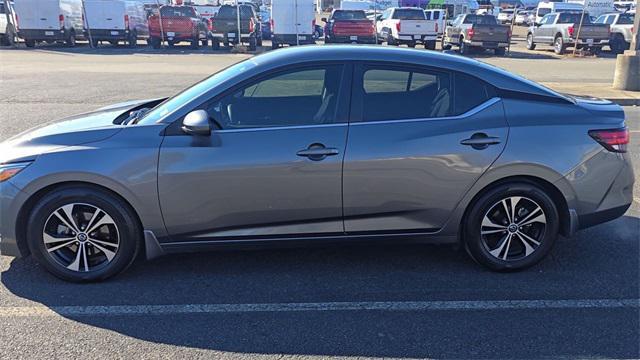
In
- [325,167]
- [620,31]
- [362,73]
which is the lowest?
[620,31]

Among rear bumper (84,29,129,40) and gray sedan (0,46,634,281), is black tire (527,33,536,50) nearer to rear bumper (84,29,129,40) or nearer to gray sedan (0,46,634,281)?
rear bumper (84,29,129,40)

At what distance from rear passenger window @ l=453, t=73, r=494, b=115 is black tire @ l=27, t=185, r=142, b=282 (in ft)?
7.89

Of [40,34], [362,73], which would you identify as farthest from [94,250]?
[40,34]

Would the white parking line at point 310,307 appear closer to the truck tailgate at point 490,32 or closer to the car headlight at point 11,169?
the car headlight at point 11,169

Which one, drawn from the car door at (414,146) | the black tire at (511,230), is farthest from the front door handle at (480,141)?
the black tire at (511,230)

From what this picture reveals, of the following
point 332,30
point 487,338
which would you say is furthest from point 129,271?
point 332,30

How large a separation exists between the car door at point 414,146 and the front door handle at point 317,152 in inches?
4.4

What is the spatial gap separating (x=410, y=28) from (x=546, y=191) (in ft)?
75.0

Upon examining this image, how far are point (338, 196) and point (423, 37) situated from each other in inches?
922

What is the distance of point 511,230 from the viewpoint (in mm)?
4129

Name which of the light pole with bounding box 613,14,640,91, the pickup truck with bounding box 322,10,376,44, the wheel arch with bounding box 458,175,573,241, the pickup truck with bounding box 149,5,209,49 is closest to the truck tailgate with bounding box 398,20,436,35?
the pickup truck with bounding box 322,10,376,44

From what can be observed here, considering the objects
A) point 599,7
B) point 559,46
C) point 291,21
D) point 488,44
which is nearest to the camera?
point 488,44

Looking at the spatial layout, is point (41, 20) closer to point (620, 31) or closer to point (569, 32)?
point (569, 32)

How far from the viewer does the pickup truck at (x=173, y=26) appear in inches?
1057
